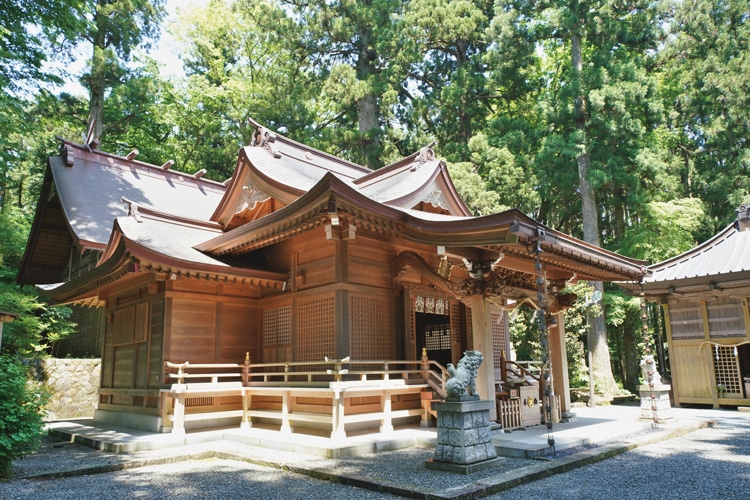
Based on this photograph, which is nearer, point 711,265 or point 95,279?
point 95,279

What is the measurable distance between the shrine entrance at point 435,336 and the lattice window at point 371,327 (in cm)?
339

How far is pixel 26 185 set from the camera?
30.1 m

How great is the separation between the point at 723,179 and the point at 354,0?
18.9 m

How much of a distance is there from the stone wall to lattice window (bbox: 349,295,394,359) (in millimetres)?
9033

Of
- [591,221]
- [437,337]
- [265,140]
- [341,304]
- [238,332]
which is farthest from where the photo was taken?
[591,221]

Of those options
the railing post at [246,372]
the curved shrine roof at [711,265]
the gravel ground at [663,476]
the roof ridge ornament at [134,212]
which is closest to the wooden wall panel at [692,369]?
the curved shrine roof at [711,265]

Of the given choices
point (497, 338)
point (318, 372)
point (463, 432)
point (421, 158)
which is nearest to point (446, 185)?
point (421, 158)

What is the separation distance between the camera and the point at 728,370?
15.0 meters

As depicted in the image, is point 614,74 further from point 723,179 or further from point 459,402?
point 459,402

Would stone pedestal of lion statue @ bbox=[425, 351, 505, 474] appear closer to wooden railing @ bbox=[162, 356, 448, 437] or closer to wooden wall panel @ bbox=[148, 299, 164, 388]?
wooden railing @ bbox=[162, 356, 448, 437]

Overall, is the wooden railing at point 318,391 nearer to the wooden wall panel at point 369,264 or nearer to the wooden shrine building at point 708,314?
the wooden wall panel at point 369,264

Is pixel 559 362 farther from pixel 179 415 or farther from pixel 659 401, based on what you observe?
pixel 179 415

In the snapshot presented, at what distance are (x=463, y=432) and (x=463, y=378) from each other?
68cm

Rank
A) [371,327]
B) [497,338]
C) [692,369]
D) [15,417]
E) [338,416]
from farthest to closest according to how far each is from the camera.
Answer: [692,369]
[497,338]
[371,327]
[338,416]
[15,417]
